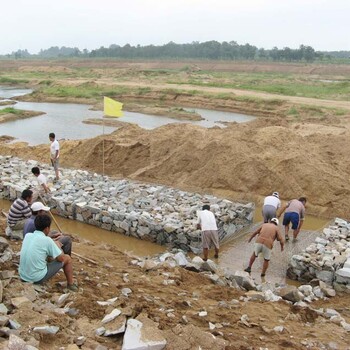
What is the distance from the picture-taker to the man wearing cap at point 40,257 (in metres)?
5.50

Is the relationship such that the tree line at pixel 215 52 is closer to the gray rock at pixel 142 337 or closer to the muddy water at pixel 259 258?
the muddy water at pixel 259 258

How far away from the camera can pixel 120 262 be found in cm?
805

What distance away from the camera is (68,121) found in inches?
1224

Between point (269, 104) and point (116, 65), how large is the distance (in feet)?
191

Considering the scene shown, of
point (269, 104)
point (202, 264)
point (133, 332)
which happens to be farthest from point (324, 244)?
point (269, 104)

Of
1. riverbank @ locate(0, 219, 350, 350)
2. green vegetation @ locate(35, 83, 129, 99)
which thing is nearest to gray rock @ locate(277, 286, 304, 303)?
riverbank @ locate(0, 219, 350, 350)

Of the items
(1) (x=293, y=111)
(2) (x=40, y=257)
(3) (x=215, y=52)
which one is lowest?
(2) (x=40, y=257)

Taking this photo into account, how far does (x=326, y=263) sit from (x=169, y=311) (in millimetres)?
3979

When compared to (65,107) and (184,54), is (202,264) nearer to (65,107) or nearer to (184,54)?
(65,107)

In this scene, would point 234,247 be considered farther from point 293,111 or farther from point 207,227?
point 293,111

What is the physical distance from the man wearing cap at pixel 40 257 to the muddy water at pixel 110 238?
157 inches

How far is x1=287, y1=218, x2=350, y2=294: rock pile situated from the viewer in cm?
804

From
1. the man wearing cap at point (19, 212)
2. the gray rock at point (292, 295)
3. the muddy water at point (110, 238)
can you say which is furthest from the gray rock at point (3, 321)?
the muddy water at point (110, 238)

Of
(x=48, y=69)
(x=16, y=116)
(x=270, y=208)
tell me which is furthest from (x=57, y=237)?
(x=48, y=69)
